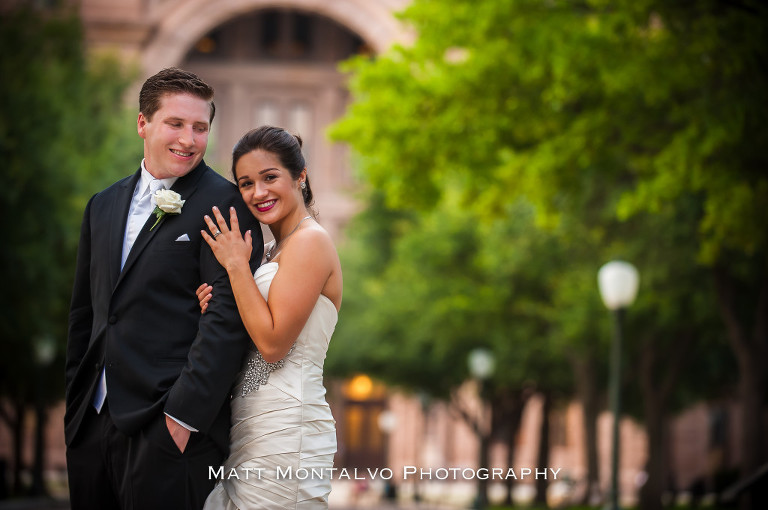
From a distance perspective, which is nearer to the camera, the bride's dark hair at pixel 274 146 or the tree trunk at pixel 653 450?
the bride's dark hair at pixel 274 146

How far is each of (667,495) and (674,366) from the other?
1153 cm

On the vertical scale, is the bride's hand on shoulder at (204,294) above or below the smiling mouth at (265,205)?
below

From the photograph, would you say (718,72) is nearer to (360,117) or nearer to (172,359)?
(360,117)

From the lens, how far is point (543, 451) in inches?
1316

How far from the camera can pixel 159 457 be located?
396 centimetres

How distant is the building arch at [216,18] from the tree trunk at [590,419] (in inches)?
1151

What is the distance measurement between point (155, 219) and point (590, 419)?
24.1 m

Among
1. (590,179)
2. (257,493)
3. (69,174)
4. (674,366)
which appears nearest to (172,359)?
(257,493)

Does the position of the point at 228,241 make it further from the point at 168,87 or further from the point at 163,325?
the point at 168,87

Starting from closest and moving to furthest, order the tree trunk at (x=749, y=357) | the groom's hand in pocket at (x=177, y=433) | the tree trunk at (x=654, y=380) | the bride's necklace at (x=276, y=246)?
the groom's hand in pocket at (x=177, y=433), the bride's necklace at (x=276, y=246), the tree trunk at (x=749, y=357), the tree trunk at (x=654, y=380)

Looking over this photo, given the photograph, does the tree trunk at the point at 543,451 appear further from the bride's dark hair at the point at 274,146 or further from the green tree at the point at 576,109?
the bride's dark hair at the point at 274,146

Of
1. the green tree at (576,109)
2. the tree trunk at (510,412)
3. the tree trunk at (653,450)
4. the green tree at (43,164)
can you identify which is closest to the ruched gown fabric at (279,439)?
the green tree at (576,109)

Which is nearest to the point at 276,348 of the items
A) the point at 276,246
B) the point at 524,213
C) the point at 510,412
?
the point at 276,246

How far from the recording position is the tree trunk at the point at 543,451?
103ft
